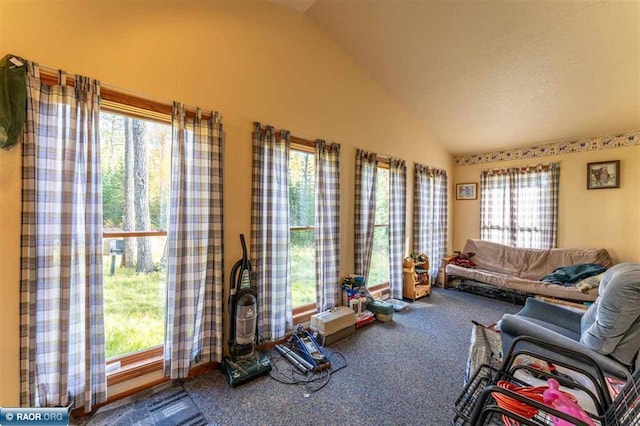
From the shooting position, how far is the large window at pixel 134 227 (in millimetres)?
1883

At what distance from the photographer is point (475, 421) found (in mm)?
1022

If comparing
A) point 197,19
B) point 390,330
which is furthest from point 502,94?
point 197,19

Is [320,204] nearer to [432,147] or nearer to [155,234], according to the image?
[155,234]

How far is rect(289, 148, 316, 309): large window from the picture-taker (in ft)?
9.54

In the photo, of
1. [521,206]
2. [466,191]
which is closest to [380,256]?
[466,191]

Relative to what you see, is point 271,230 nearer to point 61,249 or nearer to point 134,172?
point 134,172

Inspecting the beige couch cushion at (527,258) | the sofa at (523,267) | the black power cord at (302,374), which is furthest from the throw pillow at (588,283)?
the black power cord at (302,374)

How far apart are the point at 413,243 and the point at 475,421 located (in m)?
3.49

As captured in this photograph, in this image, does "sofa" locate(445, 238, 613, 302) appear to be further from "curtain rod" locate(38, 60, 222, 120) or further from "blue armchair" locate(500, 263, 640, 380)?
"curtain rod" locate(38, 60, 222, 120)

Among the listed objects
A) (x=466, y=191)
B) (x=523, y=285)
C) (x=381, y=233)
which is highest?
(x=466, y=191)

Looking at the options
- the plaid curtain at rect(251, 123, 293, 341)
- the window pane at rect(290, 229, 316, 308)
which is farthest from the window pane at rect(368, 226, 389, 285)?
the plaid curtain at rect(251, 123, 293, 341)

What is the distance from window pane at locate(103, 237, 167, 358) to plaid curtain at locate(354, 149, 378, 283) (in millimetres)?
2244

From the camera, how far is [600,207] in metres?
3.83

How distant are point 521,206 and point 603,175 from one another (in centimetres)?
107
